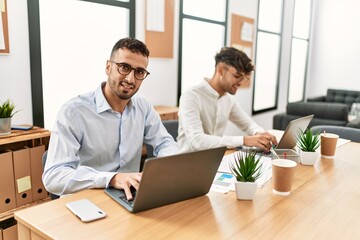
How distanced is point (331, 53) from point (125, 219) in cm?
665

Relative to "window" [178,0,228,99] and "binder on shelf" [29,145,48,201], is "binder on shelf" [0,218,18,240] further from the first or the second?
"window" [178,0,228,99]

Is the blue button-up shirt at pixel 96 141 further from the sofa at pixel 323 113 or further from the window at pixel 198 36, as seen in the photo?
the sofa at pixel 323 113

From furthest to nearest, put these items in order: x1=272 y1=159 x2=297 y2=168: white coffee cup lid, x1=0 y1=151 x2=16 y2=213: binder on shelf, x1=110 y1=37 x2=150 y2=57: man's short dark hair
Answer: x1=0 y1=151 x2=16 y2=213: binder on shelf, x1=110 y1=37 x2=150 y2=57: man's short dark hair, x1=272 y1=159 x2=297 y2=168: white coffee cup lid

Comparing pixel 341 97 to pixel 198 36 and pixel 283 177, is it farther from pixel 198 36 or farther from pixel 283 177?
pixel 283 177

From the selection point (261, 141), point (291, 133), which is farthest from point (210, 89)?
point (291, 133)

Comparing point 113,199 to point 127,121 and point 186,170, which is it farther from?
point 127,121

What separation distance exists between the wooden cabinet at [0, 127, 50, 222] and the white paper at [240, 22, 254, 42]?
3.29 metres

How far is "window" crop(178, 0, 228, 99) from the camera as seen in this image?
386 cm

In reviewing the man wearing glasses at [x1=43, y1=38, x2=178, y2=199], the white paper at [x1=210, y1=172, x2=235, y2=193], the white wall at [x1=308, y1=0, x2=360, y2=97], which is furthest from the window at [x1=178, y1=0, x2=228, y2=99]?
the white wall at [x1=308, y1=0, x2=360, y2=97]

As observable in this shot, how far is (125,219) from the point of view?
1074 millimetres

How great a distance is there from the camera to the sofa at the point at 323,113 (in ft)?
12.1

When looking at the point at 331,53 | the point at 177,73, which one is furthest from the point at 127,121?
the point at 331,53

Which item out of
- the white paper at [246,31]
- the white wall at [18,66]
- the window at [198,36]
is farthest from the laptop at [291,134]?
the white paper at [246,31]

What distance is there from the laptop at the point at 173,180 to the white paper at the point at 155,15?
2.35 m
